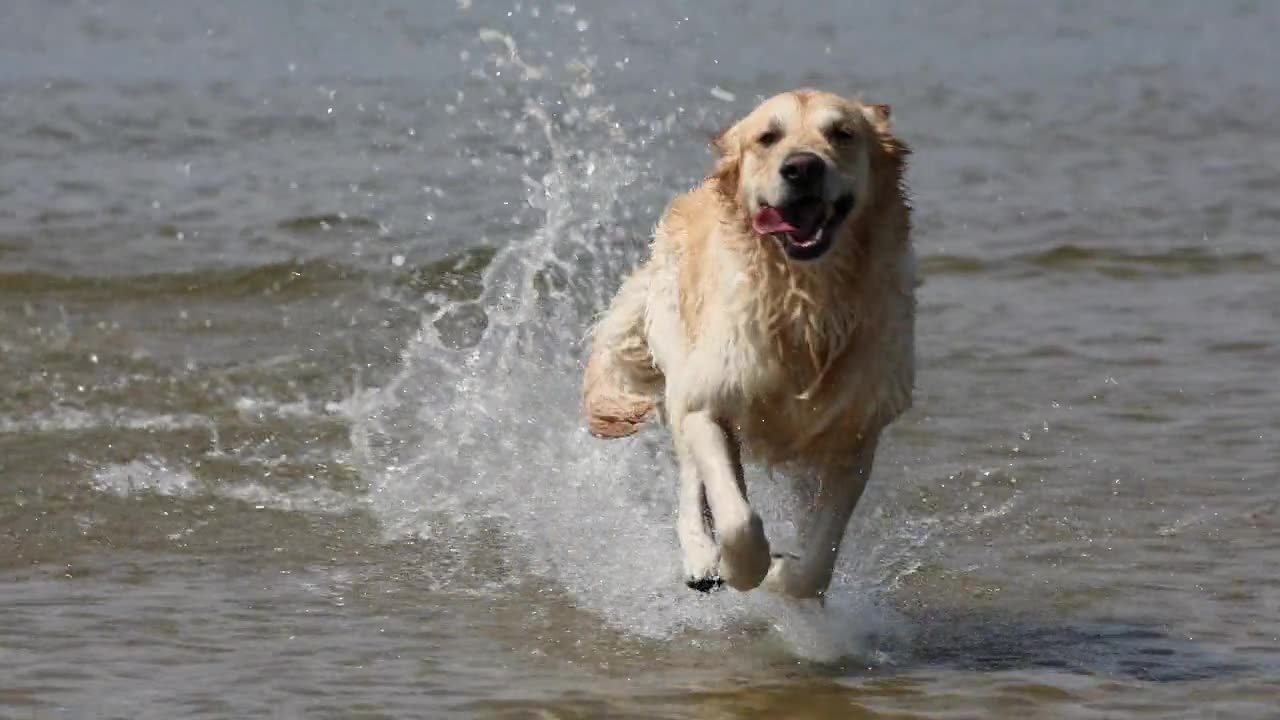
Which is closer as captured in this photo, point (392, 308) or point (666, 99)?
point (392, 308)

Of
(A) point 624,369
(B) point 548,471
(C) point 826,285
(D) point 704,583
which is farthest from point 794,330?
(B) point 548,471

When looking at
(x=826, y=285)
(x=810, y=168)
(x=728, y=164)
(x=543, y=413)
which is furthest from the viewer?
(x=543, y=413)

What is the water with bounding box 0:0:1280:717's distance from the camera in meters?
5.74

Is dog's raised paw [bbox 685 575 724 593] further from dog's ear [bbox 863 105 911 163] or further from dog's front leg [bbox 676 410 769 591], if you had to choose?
dog's ear [bbox 863 105 911 163]

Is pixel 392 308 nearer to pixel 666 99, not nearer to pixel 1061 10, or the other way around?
pixel 666 99

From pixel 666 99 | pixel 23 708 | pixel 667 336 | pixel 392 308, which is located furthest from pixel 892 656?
pixel 666 99

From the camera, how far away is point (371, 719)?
5.15m

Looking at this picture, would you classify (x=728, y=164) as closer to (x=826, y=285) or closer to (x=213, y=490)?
(x=826, y=285)

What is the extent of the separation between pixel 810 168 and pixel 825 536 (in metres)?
1.13

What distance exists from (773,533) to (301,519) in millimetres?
1870

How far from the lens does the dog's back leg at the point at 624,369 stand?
680 centimetres

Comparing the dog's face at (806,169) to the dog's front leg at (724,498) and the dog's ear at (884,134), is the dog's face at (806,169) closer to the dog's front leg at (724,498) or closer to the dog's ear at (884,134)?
the dog's ear at (884,134)

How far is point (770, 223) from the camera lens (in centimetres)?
559

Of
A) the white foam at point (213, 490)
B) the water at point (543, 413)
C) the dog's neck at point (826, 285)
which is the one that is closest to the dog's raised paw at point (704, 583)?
the water at point (543, 413)
